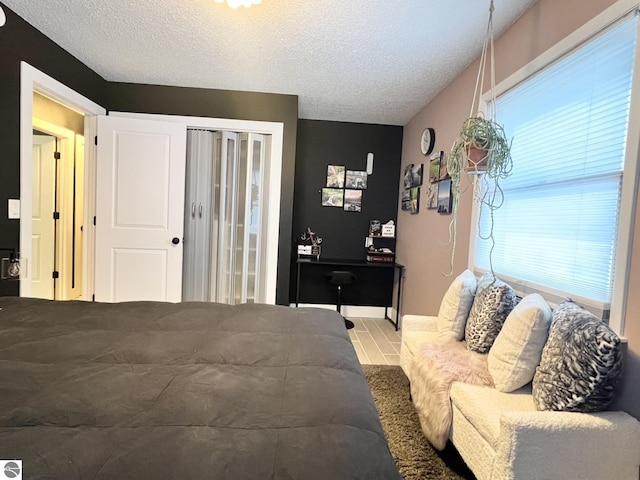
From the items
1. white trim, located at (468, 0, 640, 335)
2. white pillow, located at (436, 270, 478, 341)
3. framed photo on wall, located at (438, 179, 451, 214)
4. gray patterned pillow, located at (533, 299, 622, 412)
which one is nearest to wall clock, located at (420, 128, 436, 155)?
framed photo on wall, located at (438, 179, 451, 214)

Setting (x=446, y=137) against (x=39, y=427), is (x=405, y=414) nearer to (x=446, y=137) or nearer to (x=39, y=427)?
(x=39, y=427)

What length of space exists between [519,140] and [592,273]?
1.00 meters

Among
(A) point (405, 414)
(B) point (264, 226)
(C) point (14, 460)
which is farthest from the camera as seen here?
Answer: (B) point (264, 226)

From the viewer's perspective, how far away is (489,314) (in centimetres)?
202

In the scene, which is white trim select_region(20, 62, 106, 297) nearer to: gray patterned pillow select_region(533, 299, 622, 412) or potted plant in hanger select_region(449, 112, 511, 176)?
potted plant in hanger select_region(449, 112, 511, 176)

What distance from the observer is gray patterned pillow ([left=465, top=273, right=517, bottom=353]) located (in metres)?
1.99

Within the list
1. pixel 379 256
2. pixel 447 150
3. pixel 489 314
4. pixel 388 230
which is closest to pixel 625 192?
pixel 489 314

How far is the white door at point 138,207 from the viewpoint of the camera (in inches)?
133

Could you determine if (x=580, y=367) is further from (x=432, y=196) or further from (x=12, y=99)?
(x=12, y=99)

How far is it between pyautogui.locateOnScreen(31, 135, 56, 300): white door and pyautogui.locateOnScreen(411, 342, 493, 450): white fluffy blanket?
14.5ft

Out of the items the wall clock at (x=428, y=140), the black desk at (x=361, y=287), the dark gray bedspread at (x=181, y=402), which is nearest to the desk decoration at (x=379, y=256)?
the black desk at (x=361, y=287)

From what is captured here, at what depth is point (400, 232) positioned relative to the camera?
436 cm

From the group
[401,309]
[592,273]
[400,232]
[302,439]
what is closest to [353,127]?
[400,232]

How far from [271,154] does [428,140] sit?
1573 mm
